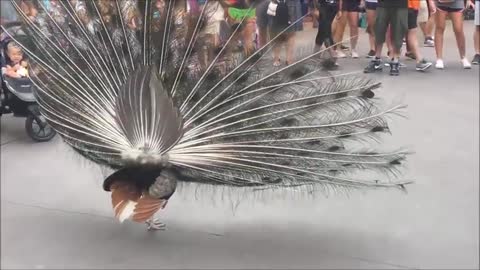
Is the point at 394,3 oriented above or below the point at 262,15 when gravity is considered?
below

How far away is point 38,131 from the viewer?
11.8ft

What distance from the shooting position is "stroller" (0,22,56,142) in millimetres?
3408

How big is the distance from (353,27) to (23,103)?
2.11 meters

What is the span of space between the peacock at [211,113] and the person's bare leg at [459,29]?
1.42 metres

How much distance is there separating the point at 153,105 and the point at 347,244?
0.94m

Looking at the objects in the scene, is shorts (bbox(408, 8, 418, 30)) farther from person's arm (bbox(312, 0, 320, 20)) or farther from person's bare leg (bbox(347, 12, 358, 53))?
person's arm (bbox(312, 0, 320, 20))

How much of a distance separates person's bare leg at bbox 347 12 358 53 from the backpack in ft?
1.22

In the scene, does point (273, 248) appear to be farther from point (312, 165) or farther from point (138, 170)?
point (138, 170)

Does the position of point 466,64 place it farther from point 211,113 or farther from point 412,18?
point 211,113

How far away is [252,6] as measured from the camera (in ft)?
6.79

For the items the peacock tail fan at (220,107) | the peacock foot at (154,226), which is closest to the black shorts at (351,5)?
the peacock tail fan at (220,107)

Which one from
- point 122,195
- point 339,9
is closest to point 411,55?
point 339,9

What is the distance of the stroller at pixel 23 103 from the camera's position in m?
3.41

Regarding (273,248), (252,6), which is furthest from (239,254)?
(252,6)
